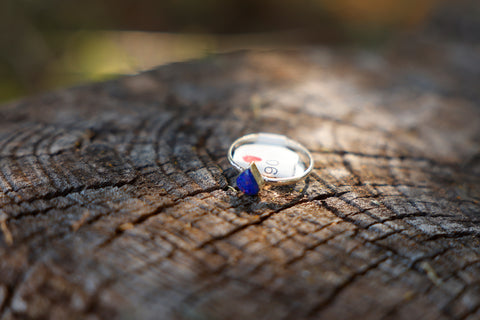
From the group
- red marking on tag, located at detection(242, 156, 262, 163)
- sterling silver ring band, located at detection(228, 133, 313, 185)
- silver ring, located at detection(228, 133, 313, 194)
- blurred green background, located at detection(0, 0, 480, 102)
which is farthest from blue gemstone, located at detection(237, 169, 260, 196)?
blurred green background, located at detection(0, 0, 480, 102)

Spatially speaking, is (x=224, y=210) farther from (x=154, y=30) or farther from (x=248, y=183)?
(x=154, y=30)

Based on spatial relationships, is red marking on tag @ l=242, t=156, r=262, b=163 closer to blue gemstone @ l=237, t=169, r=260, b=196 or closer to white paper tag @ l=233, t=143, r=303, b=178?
white paper tag @ l=233, t=143, r=303, b=178

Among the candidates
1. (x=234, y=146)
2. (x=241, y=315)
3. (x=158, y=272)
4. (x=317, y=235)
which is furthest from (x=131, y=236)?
(x=234, y=146)

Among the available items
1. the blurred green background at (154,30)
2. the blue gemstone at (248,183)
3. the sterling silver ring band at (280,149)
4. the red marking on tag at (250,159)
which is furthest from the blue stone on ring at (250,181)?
the blurred green background at (154,30)

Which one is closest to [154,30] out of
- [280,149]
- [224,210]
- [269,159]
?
[280,149]

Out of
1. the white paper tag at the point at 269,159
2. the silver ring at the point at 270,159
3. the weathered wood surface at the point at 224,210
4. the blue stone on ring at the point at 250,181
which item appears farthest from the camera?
the white paper tag at the point at 269,159

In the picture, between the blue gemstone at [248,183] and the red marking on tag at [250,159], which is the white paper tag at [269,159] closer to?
the red marking on tag at [250,159]

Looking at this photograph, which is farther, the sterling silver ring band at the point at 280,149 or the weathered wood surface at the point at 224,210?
the sterling silver ring band at the point at 280,149
